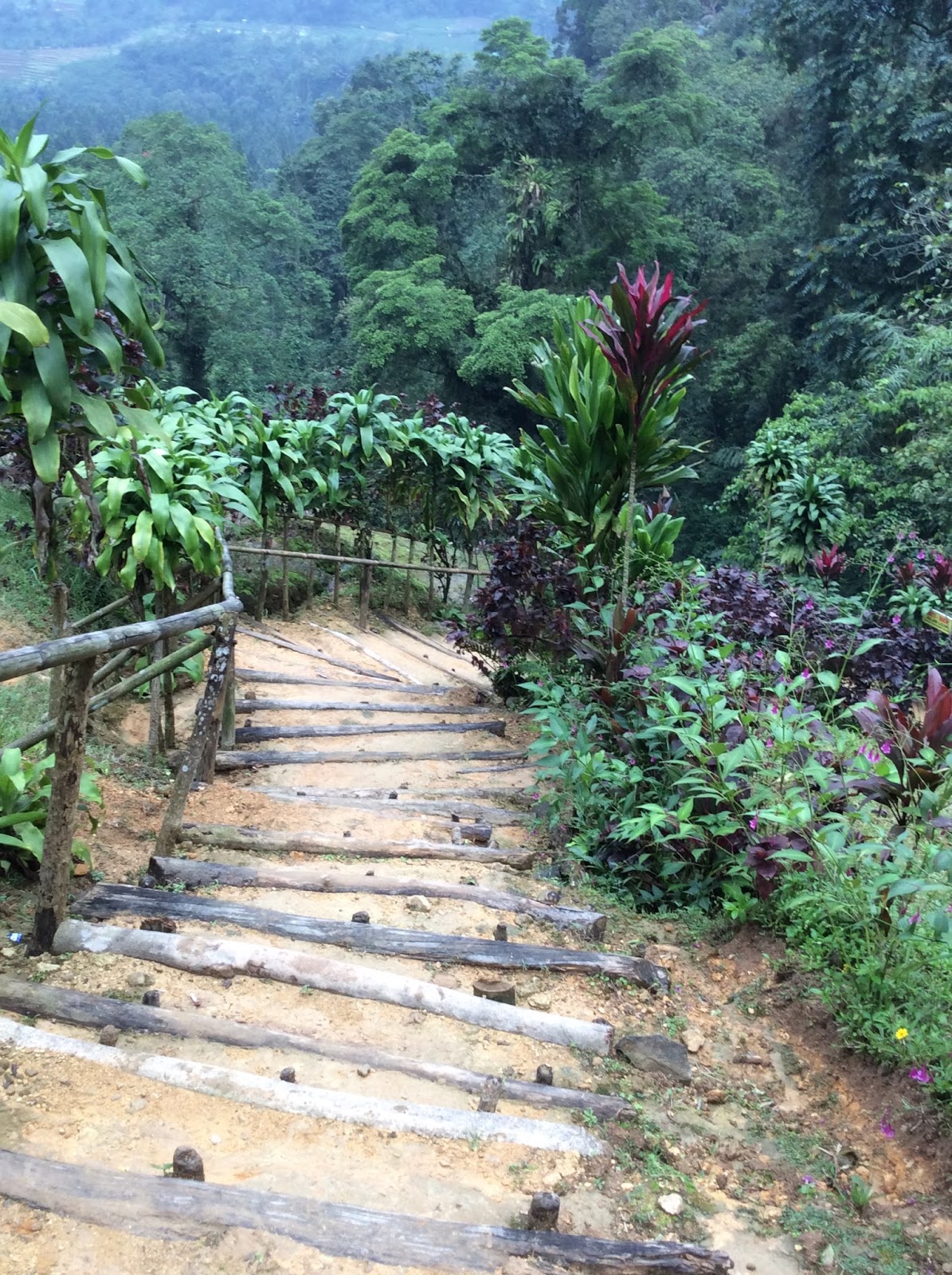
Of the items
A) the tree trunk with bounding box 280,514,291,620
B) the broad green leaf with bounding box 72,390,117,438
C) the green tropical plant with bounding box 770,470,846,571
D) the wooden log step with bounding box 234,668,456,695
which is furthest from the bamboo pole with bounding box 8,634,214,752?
the green tropical plant with bounding box 770,470,846,571

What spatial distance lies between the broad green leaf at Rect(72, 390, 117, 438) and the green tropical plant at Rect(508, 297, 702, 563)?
8.60ft

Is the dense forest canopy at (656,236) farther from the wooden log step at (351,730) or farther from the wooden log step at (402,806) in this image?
the wooden log step at (402,806)

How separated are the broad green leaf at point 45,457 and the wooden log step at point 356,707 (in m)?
2.79

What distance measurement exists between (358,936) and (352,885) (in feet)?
1.35

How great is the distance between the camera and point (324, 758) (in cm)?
463

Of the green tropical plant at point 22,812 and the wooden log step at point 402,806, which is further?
the wooden log step at point 402,806

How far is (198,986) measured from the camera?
2150 millimetres

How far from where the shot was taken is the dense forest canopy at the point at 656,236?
13.7m

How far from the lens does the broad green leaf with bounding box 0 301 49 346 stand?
2.21 m

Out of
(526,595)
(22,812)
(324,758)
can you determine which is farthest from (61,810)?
(526,595)

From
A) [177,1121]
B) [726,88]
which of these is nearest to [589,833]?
[177,1121]

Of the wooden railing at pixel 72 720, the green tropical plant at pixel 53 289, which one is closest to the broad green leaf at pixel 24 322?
the green tropical plant at pixel 53 289

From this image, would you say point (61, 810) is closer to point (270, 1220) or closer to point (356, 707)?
point (270, 1220)

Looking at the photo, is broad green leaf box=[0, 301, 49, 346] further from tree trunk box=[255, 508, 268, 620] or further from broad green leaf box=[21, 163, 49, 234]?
tree trunk box=[255, 508, 268, 620]
